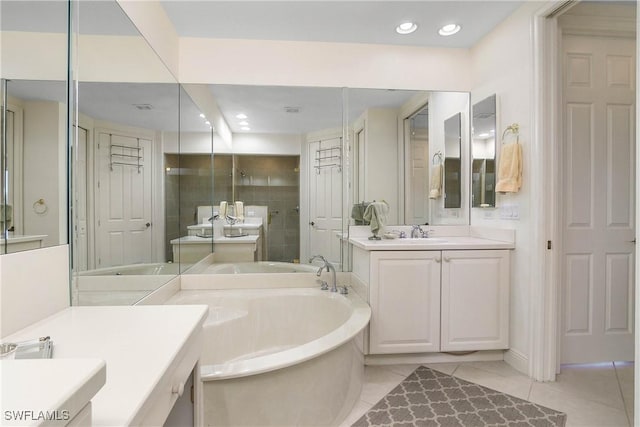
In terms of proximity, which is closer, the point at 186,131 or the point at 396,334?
the point at 396,334

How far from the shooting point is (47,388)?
1.37ft

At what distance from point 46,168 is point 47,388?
37.9 inches

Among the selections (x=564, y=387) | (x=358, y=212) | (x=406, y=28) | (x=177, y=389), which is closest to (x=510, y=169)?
(x=358, y=212)

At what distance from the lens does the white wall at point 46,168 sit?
37.9 inches

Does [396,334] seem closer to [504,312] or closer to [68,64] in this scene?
[504,312]

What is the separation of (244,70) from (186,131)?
2.33ft

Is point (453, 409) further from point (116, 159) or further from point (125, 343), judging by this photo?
point (116, 159)

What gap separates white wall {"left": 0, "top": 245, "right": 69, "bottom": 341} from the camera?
2.91 feet

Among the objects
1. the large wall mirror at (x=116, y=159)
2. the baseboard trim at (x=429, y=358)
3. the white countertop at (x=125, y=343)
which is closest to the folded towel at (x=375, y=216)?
the baseboard trim at (x=429, y=358)

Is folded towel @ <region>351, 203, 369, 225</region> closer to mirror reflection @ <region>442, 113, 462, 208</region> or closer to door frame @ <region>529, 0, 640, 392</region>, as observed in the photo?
mirror reflection @ <region>442, 113, 462, 208</region>

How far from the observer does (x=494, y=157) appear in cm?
245

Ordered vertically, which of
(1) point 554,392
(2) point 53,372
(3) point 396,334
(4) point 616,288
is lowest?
(1) point 554,392

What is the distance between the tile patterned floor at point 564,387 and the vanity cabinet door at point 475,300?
17cm

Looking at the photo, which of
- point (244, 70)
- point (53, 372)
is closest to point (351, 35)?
point (244, 70)
